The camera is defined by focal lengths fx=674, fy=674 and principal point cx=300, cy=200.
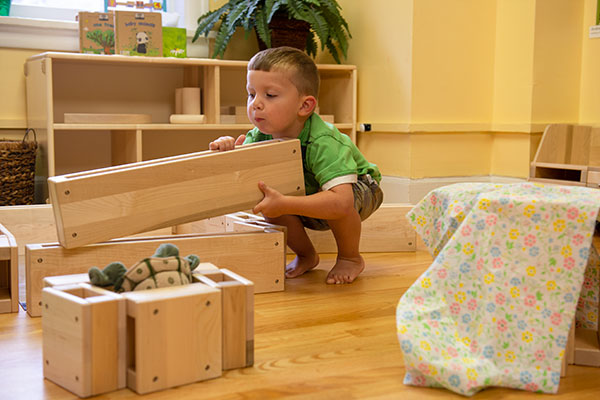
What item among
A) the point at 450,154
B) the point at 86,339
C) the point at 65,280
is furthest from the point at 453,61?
the point at 86,339

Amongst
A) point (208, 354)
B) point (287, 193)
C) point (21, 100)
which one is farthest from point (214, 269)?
point (21, 100)

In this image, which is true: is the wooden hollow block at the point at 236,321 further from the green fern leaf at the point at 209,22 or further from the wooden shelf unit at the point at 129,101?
the green fern leaf at the point at 209,22

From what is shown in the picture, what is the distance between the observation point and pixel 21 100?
269 centimetres

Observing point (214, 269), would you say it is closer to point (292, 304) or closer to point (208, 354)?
point (208, 354)

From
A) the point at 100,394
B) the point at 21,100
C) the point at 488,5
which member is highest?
the point at 488,5

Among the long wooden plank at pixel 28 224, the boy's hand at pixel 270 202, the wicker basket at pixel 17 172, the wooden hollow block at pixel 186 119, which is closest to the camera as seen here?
the boy's hand at pixel 270 202

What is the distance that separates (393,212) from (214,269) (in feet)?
3.57

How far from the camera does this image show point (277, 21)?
8.93 feet

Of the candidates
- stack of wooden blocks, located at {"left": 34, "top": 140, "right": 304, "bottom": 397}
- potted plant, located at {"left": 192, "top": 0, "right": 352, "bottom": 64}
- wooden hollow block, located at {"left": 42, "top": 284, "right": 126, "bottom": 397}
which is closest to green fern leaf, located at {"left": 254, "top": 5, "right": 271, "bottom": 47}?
potted plant, located at {"left": 192, "top": 0, "right": 352, "bottom": 64}

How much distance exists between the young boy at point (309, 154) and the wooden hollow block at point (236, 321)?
0.49 metres

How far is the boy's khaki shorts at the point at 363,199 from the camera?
1.76 meters

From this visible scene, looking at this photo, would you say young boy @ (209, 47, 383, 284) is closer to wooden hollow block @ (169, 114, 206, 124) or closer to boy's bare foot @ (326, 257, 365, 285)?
boy's bare foot @ (326, 257, 365, 285)

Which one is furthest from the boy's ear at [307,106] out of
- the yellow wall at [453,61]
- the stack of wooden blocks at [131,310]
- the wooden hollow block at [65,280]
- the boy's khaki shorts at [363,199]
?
the yellow wall at [453,61]

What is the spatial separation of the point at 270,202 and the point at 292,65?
0.36 metres
